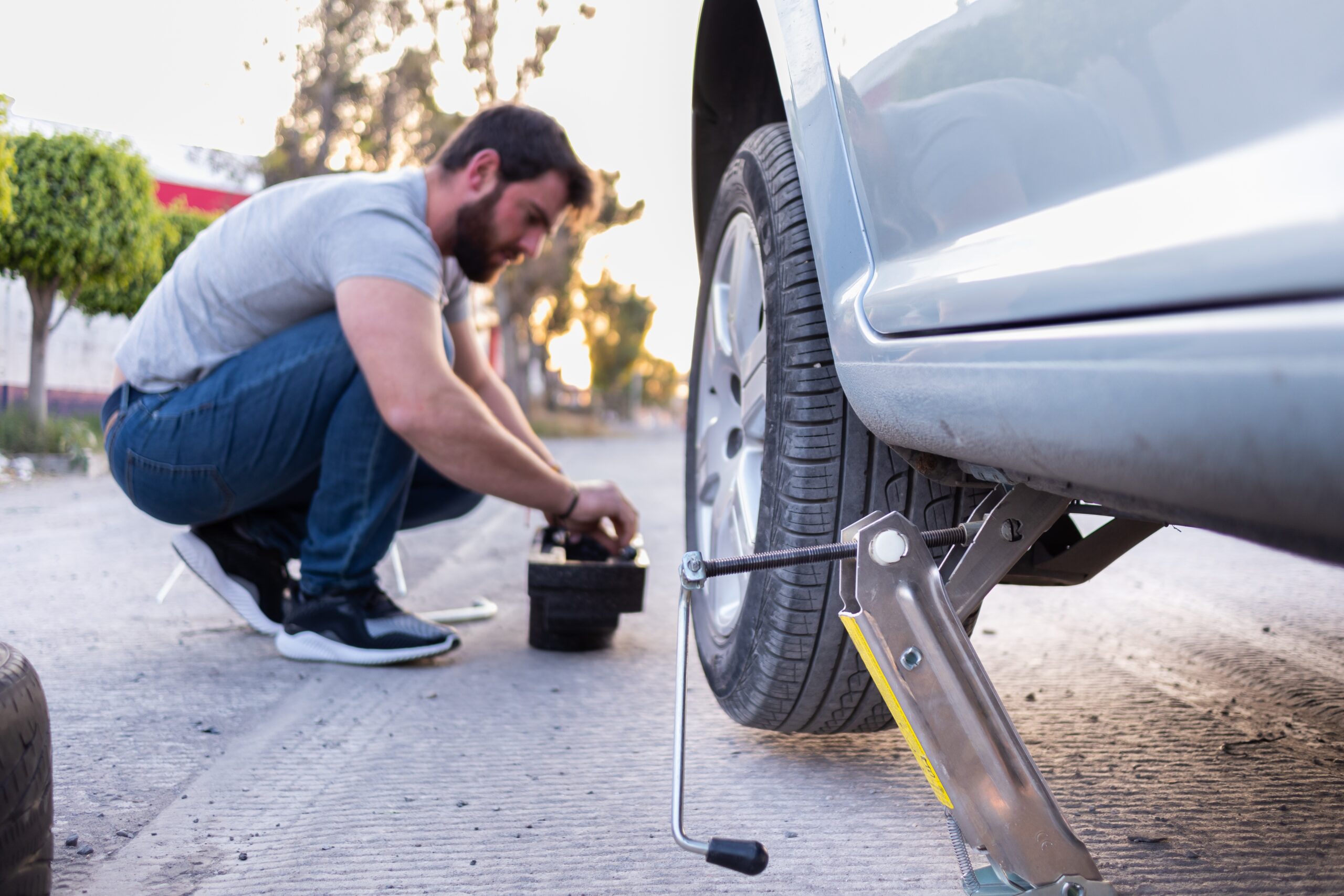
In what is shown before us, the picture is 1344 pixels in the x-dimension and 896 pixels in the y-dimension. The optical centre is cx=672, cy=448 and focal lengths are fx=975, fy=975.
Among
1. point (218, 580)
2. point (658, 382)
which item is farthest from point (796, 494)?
point (658, 382)

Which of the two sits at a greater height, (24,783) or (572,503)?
(24,783)

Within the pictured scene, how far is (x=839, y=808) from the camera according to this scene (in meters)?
1.35

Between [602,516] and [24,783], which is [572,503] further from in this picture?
[24,783]

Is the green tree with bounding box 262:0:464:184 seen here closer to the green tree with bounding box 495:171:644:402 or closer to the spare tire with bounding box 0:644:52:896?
the green tree with bounding box 495:171:644:402

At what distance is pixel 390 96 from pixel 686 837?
1917 centimetres

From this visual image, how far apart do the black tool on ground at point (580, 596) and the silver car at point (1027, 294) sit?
1.84 feet

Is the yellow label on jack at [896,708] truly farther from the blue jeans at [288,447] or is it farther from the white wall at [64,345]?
the white wall at [64,345]

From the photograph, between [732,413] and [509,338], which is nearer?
[732,413]

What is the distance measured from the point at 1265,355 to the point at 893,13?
2.08 ft

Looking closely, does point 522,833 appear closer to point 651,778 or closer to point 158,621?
point 651,778

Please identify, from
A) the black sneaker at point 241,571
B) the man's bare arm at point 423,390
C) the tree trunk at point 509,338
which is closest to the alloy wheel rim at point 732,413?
the man's bare arm at point 423,390

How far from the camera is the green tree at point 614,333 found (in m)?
37.2

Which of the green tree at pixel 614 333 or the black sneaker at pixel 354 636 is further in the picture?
the green tree at pixel 614 333

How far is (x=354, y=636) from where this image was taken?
2146 millimetres
